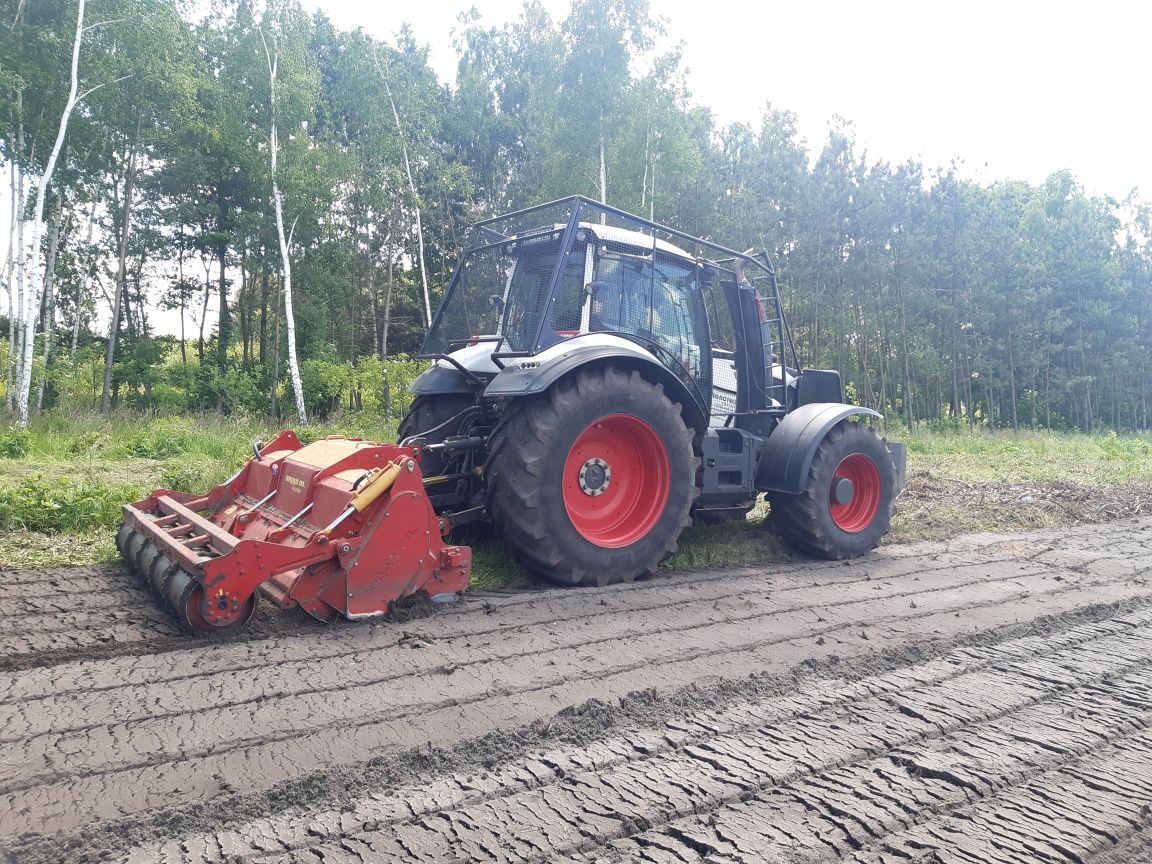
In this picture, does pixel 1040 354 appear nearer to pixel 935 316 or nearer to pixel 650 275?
pixel 935 316

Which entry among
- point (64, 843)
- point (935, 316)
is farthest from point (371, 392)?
point (935, 316)

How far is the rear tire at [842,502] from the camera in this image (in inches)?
230

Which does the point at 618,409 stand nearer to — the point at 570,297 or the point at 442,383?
the point at 570,297

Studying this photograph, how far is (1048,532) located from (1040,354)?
26186 mm

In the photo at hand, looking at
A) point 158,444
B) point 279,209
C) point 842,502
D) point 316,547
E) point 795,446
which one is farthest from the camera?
point 279,209

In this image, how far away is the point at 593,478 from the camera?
5062mm

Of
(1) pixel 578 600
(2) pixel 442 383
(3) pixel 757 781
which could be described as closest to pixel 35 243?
(2) pixel 442 383

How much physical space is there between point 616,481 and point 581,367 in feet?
2.89

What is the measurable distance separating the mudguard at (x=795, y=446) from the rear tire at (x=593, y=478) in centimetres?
93

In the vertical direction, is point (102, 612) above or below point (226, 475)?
below

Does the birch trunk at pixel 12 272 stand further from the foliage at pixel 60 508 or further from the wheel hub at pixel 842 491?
the wheel hub at pixel 842 491

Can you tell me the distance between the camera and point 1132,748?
282 cm

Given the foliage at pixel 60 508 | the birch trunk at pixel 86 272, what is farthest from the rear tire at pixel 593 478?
the birch trunk at pixel 86 272

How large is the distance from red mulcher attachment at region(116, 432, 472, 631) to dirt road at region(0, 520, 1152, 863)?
16cm
